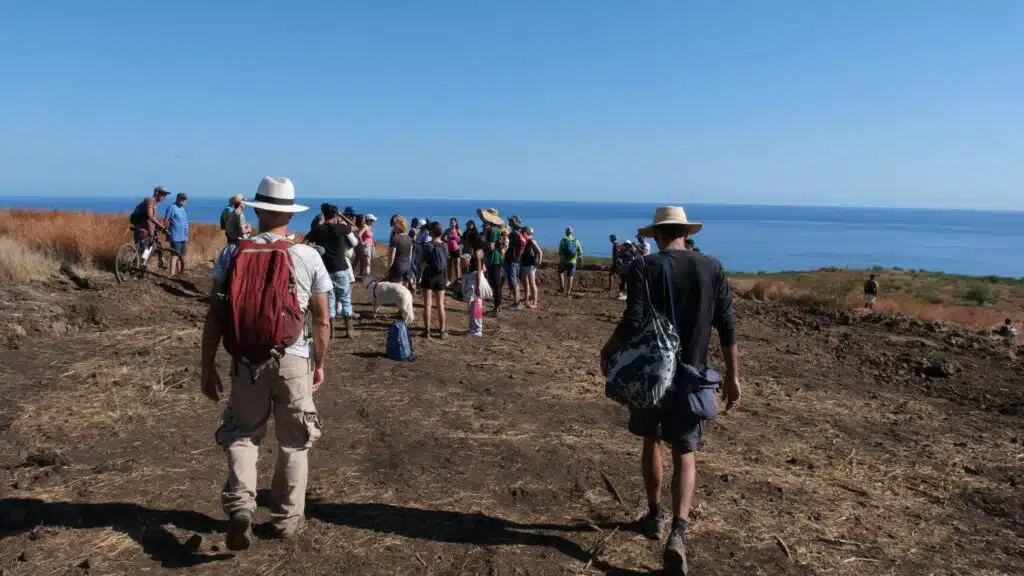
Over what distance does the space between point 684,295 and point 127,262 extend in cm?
1173

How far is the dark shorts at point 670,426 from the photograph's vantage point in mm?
3881

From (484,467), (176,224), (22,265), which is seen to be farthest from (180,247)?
(484,467)

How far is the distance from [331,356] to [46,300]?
16.0 ft

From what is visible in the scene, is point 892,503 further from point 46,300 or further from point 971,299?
point 971,299

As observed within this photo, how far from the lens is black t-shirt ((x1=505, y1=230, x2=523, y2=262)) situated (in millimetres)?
14102

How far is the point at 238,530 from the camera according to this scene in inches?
150

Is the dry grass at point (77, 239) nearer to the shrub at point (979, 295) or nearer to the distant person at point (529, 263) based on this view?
the distant person at point (529, 263)

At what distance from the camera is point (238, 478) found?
3799 mm

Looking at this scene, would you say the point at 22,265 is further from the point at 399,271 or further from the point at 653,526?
the point at 653,526

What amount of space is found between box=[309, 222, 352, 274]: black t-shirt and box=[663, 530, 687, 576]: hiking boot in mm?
6721

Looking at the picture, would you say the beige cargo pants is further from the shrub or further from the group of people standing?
the shrub

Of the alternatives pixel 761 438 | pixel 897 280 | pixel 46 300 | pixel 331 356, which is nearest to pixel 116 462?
pixel 331 356

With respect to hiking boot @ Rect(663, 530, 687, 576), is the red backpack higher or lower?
higher

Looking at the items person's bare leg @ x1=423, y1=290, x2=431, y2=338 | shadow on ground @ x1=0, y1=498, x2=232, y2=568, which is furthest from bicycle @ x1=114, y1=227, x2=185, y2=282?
shadow on ground @ x1=0, y1=498, x2=232, y2=568
